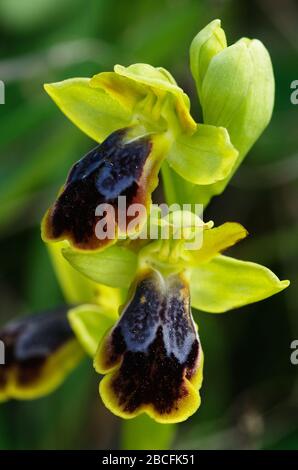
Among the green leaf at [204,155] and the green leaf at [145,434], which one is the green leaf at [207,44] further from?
the green leaf at [145,434]

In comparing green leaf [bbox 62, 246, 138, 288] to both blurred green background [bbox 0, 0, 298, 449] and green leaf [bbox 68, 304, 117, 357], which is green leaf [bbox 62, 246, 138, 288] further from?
blurred green background [bbox 0, 0, 298, 449]

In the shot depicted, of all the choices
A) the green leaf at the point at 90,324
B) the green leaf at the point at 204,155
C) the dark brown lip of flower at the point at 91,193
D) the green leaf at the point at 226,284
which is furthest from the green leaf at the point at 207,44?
the green leaf at the point at 90,324

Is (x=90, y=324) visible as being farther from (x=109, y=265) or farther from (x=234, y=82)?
(x=234, y=82)

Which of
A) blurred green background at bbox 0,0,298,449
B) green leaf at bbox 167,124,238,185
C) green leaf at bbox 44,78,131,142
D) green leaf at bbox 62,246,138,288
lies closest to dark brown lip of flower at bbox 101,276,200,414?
green leaf at bbox 62,246,138,288

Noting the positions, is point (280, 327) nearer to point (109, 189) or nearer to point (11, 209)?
point (11, 209)

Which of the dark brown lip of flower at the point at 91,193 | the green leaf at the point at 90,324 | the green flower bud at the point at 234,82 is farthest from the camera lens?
the green leaf at the point at 90,324
